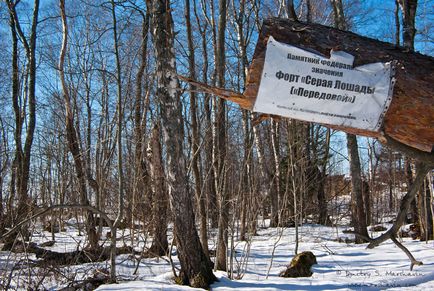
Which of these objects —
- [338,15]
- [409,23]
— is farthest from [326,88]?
[338,15]

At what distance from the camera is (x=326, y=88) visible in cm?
216

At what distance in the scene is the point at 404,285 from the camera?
4.15 m

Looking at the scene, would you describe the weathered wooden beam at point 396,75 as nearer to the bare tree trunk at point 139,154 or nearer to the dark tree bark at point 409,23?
the dark tree bark at point 409,23

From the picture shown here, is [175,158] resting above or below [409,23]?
below

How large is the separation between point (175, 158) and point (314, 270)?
348 centimetres

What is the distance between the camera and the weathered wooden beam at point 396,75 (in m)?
2.17

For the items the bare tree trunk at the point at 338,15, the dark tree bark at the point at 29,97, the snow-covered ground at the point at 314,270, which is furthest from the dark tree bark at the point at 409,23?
the dark tree bark at the point at 29,97

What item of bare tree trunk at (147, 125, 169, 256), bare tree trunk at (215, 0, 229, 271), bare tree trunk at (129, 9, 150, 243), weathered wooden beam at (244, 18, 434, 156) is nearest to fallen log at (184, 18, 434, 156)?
weathered wooden beam at (244, 18, 434, 156)

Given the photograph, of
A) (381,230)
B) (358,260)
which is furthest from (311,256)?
(381,230)

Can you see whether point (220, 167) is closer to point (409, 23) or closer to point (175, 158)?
point (175, 158)

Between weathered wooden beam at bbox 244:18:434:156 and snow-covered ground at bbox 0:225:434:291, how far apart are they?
2.50 metres

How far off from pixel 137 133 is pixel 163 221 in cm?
234

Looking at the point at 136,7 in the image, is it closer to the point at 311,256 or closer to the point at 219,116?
the point at 219,116

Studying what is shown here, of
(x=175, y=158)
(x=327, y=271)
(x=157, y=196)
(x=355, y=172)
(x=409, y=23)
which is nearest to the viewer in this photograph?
(x=175, y=158)
